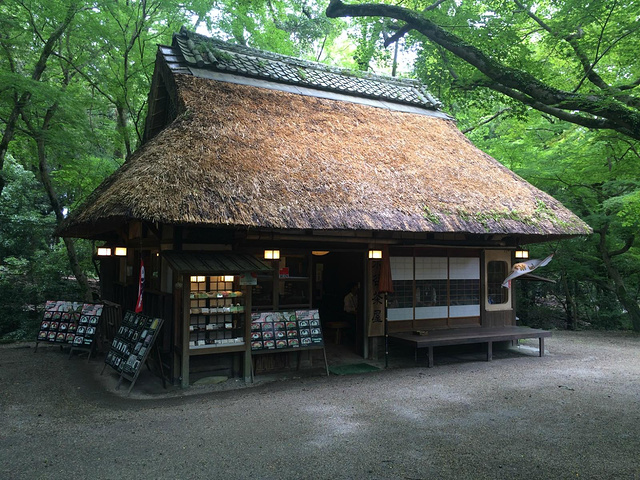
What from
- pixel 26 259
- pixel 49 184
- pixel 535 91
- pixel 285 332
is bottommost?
pixel 285 332

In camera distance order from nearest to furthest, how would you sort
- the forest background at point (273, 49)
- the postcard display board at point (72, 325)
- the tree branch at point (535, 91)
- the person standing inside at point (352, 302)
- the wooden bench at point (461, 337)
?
the tree branch at point (535, 91) < the forest background at point (273, 49) < the wooden bench at point (461, 337) < the postcard display board at point (72, 325) < the person standing inside at point (352, 302)

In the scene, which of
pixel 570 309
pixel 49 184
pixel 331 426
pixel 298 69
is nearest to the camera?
pixel 331 426

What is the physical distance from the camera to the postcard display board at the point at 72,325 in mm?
8995

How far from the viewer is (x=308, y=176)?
26.0 ft

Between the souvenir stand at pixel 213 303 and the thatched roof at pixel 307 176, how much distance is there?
2.62 ft

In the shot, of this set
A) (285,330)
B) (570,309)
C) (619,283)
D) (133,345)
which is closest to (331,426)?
(285,330)

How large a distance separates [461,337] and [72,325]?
26.8 ft

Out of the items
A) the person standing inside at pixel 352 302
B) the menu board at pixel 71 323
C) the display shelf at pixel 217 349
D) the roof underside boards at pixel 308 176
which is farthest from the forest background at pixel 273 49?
the display shelf at pixel 217 349

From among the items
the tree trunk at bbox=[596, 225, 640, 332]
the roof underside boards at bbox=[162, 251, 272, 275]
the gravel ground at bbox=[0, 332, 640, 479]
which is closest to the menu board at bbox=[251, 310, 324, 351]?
the gravel ground at bbox=[0, 332, 640, 479]

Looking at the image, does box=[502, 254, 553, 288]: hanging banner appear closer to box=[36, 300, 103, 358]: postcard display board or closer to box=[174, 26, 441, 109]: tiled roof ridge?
box=[174, 26, 441, 109]: tiled roof ridge

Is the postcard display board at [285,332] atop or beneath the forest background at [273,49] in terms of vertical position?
beneath

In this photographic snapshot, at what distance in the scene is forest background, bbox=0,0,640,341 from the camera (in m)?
7.52

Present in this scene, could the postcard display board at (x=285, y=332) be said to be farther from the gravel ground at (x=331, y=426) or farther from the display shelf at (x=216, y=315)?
the gravel ground at (x=331, y=426)

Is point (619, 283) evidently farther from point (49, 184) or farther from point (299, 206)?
point (49, 184)
